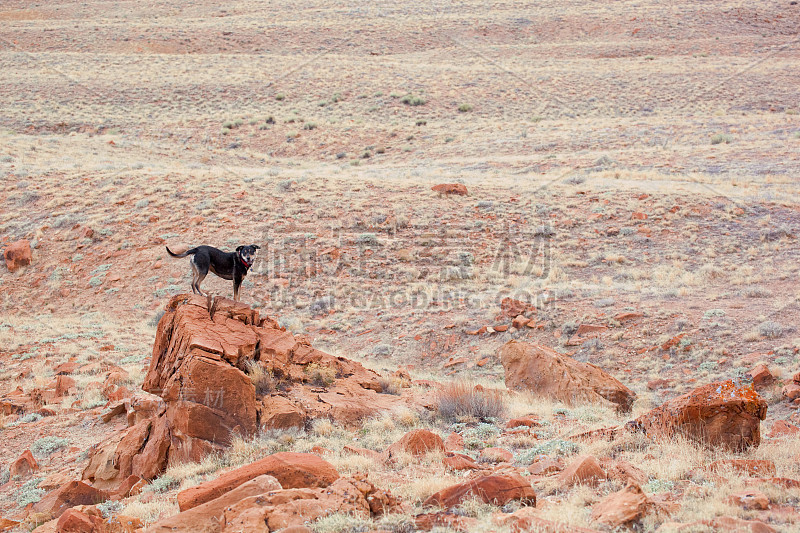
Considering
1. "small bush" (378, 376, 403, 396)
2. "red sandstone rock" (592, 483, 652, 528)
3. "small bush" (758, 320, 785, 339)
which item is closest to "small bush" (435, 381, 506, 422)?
"small bush" (378, 376, 403, 396)

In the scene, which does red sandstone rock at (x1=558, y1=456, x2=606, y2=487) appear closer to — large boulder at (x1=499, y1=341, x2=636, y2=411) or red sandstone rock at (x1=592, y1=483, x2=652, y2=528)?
red sandstone rock at (x1=592, y1=483, x2=652, y2=528)

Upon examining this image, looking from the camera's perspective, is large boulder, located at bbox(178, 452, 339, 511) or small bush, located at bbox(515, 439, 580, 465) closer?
large boulder, located at bbox(178, 452, 339, 511)

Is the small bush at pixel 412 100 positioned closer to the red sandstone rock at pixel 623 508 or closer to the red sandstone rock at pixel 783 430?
the red sandstone rock at pixel 783 430

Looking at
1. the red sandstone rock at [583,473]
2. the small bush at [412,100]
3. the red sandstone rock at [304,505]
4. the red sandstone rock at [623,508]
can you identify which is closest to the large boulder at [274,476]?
the red sandstone rock at [304,505]

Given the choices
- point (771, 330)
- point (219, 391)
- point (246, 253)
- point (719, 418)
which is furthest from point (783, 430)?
point (246, 253)

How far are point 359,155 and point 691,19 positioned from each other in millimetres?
44780

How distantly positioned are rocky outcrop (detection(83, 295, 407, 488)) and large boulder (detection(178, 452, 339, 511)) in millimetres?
1822

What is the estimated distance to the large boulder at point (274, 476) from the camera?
525 cm

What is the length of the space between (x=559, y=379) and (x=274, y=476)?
5.73 meters

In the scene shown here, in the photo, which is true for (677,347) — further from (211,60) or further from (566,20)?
(566,20)

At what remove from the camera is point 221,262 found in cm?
873

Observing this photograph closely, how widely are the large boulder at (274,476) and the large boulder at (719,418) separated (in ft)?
12.3

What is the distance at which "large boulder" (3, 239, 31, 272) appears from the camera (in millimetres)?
18266

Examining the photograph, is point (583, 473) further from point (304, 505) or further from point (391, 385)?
point (391, 385)
